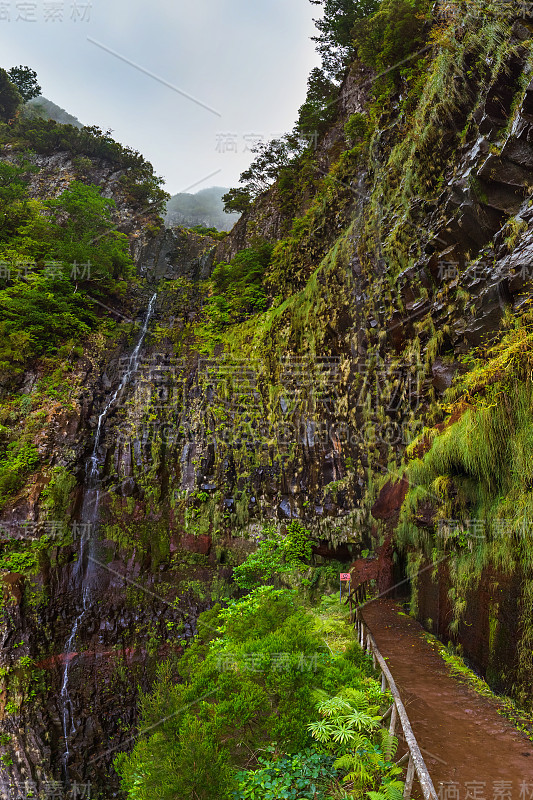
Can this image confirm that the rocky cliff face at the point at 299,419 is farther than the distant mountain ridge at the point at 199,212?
No

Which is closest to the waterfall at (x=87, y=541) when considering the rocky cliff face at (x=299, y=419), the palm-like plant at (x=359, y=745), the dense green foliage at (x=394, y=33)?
the rocky cliff face at (x=299, y=419)

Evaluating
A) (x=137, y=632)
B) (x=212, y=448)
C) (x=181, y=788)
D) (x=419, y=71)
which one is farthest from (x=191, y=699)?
(x=419, y=71)

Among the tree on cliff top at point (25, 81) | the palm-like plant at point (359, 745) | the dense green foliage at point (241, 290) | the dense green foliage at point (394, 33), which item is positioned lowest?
the palm-like plant at point (359, 745)

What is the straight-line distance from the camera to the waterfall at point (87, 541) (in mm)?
10469

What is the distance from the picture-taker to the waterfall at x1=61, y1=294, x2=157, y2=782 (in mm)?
10469

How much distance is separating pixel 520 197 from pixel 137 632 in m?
13.8

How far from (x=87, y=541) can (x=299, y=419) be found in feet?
25.2

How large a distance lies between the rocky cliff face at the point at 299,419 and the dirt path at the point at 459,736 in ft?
1.87

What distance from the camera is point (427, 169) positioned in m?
9.14

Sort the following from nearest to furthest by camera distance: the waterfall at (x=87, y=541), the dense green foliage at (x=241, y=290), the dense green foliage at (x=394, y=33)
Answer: the waterfall at (x=87, y=541)
the dense green foliage at (x=394, y=33)
the dense green foliage at (x=241, y=290)

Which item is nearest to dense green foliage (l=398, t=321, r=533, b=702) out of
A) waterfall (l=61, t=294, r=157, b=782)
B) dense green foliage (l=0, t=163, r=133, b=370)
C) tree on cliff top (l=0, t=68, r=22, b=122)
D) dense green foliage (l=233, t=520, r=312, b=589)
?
dense green foliage (l=233, t=520, r=312, b=589)

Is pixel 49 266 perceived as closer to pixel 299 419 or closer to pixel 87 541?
pixel 87 541

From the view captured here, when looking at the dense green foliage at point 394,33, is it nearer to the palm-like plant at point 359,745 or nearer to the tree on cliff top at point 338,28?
the tree on cliff top at point 338,28

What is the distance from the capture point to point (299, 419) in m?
12.0
